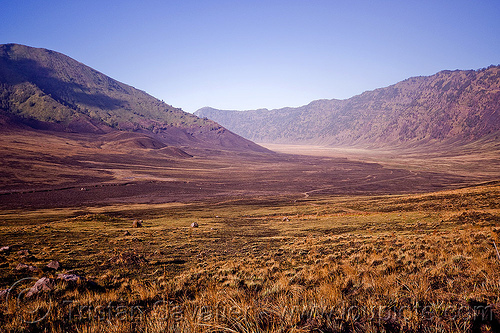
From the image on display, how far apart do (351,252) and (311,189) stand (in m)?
57.1

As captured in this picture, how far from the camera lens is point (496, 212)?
57.0 feet

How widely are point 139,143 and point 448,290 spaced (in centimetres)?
15086

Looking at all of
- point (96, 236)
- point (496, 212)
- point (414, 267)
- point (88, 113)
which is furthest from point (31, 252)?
point (88, 113)

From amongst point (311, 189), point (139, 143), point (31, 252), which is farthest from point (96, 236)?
point (139, 143)

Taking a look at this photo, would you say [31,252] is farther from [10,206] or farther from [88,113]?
[88,113]

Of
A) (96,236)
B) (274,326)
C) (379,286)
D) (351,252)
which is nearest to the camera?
(274,326)

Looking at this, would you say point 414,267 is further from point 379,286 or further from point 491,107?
point 491,107

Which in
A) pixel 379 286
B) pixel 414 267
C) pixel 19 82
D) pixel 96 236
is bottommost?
pixel 96 236

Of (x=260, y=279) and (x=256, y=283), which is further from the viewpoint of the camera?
(x=260, y=279)

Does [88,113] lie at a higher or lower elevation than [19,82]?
lower

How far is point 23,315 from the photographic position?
3906mm

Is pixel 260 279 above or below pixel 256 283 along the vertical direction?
below

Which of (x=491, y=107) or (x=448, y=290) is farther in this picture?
(x=491, y=107)

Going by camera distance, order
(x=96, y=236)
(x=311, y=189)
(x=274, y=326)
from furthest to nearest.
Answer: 1. (x=311, y=189)
2. (x=96, y=236)
3. (x=274, y=326)
